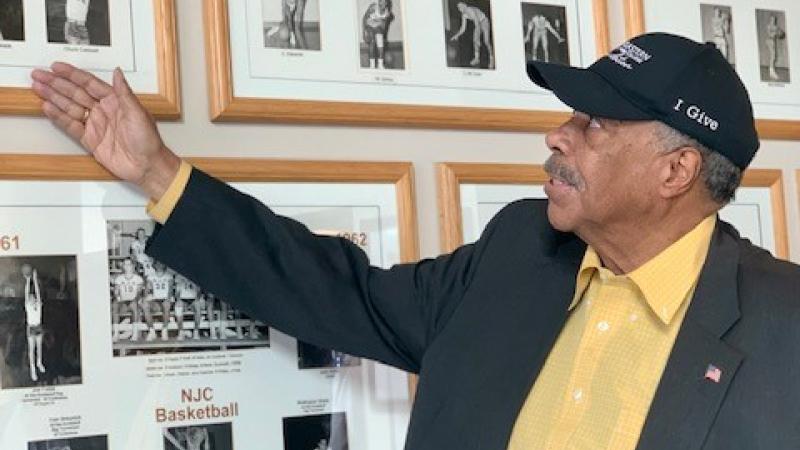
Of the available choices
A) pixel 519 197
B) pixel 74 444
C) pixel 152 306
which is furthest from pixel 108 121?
pixel 519 197

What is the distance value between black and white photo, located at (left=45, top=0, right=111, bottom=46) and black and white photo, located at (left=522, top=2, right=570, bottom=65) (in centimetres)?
53

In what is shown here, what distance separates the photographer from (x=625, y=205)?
48.5 inches

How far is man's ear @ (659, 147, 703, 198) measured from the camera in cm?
123

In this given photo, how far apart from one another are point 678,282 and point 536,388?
178mm

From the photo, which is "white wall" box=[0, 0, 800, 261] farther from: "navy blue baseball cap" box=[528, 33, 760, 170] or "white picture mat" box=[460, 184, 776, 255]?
"navy blue baseball cap" box=[528, 33, 760, 170]

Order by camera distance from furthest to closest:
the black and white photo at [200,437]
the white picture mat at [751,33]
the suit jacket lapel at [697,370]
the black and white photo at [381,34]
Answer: the white picture mat at [751,33]
the black and white photo at [381,34]
the black and white photo at [200,437]
the suit jacket lapel at [697,370]

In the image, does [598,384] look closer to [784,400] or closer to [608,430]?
[608,430]

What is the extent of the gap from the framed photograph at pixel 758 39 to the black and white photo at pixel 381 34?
1.30ft

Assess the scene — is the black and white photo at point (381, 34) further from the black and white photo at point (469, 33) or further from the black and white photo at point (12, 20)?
the black and white photo at point (12, 20)

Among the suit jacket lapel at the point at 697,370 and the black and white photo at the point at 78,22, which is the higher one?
the black and white photo at the point at 78,22

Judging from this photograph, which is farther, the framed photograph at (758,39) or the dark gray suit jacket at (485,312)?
the framed photograph at (758,39)

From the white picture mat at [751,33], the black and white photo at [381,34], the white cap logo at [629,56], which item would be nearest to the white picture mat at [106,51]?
the black and white photo at [381,34]

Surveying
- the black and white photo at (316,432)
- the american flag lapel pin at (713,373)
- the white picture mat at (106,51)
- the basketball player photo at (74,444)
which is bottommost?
the black and white photo at (316,432)

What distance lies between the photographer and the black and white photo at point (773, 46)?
1.73m
